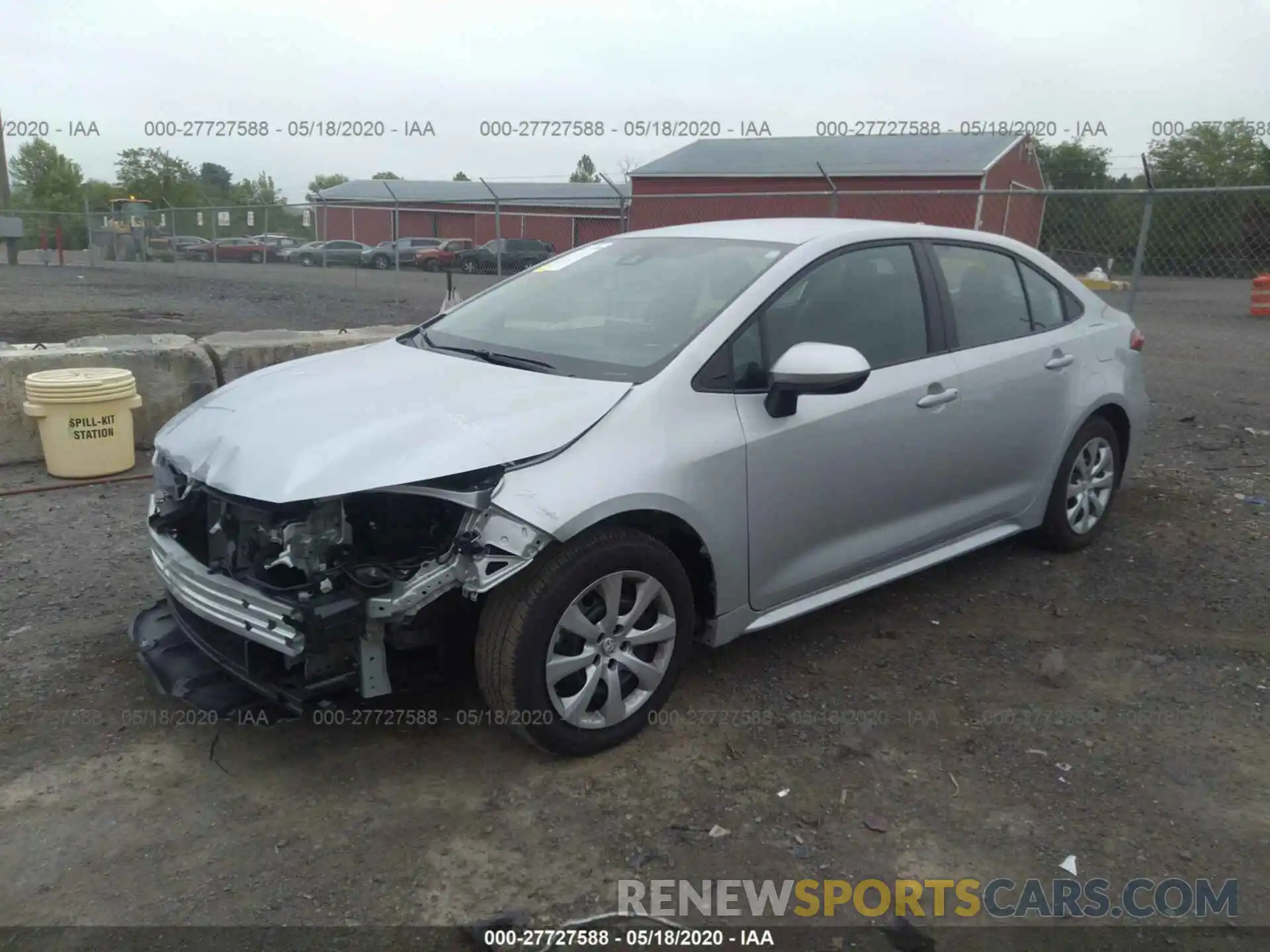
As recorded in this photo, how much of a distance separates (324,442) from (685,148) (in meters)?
33.2

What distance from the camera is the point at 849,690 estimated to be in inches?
147

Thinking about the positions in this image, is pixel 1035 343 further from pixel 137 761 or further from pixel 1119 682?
pixel 137 761

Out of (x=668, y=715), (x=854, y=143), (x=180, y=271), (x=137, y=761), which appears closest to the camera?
(x=137, y=761)

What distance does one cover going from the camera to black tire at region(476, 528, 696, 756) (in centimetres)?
292

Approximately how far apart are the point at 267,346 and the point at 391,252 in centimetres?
1968

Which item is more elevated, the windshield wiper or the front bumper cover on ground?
the windshield wiper

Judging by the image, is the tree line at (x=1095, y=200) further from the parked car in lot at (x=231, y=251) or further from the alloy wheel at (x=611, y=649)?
the alloy wheel at (x=611, y=649)

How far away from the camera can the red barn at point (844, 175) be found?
24.5 meters

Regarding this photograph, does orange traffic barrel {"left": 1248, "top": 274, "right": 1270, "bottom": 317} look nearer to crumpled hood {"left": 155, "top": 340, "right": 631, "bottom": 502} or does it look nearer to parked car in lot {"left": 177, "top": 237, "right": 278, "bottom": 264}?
crumpled hood {"left": 155, "top": 340, "right": 631, "bottom": 502}

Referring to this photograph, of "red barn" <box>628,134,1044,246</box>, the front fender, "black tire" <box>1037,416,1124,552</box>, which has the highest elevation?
"red barn" <box>628,134,1044,246</box>

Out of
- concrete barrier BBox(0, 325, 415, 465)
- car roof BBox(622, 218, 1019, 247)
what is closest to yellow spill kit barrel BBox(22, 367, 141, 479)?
concrete barrier BBox(0, 325, 415, 465)

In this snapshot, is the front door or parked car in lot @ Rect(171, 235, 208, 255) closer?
the front door

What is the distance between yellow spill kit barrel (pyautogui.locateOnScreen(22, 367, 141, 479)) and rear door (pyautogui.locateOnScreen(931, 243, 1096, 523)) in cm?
465

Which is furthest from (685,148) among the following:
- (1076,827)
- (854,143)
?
(1076,827)
